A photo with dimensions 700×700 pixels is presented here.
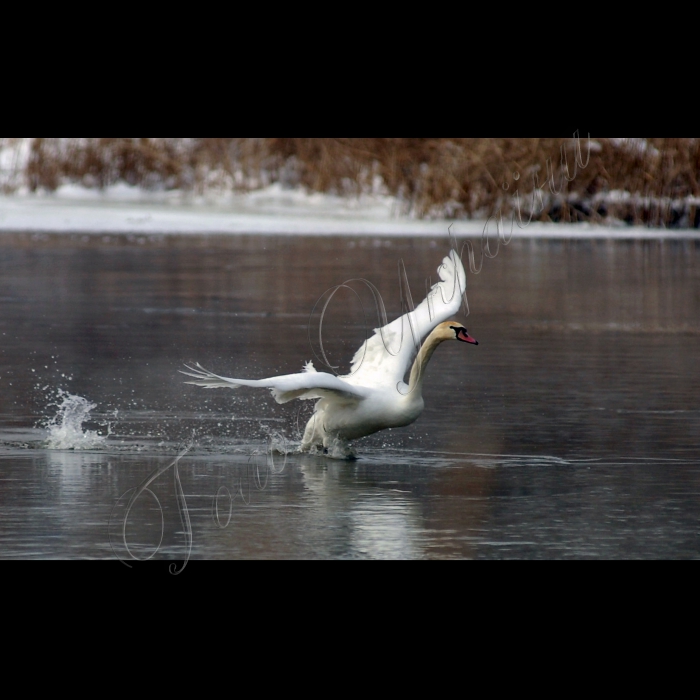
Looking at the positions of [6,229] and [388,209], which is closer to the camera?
[6,229]

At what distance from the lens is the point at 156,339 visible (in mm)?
11688

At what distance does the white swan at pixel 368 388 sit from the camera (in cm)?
722

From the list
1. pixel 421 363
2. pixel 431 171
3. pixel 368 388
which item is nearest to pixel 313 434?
pixel 368 388

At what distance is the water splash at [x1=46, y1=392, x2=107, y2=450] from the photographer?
806 cm

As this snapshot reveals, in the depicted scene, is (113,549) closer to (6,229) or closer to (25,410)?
(25,410)

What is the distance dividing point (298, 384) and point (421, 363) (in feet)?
3.27

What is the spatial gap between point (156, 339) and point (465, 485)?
5009mm

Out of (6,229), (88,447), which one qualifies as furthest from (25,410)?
(6,229)

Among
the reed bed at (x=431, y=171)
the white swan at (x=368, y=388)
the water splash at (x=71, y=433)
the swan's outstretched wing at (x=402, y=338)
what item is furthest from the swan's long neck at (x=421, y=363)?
the reed bed at (x=431, y=171)

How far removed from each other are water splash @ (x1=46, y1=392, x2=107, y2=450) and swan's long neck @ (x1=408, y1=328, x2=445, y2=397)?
67.0 inches

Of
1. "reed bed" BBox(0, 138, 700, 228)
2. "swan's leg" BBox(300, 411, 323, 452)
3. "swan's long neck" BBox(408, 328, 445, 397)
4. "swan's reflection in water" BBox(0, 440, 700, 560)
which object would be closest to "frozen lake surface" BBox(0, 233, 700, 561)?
"swan's reflection in water" BBox(0, 440, 700, 560)

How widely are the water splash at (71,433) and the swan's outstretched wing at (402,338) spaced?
1401 millimetres

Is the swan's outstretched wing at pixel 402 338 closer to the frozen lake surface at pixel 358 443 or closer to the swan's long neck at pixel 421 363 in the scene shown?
the swan's long neck at pixel 421 363

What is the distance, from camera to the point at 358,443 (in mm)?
8453
